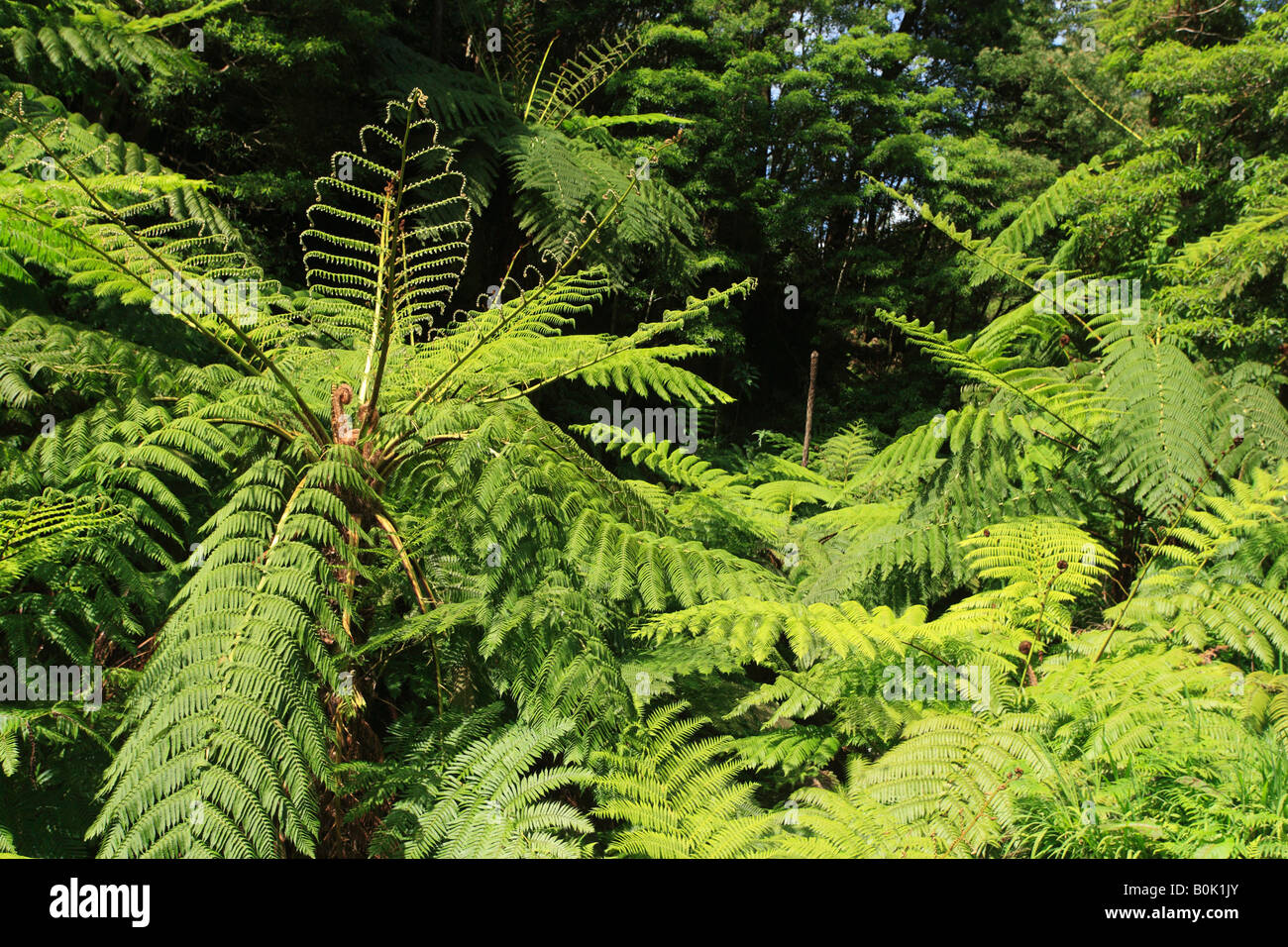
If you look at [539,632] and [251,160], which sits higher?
[251,160]

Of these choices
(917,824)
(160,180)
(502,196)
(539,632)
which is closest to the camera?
(917,824)

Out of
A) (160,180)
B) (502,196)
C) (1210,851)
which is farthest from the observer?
(502,196)

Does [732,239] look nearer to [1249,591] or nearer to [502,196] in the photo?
[502,196]

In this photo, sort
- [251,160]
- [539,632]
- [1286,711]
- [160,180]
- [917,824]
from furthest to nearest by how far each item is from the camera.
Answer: [251,160] → [160,180] → [1286,711] → [539,632] → [917,824]

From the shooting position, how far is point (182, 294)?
63.9 inches

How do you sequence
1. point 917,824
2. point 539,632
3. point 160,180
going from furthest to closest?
point 160,180 → point 539,632 → point 917,824

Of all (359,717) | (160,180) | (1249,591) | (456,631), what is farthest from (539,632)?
(1249,591)

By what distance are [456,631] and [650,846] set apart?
58cm

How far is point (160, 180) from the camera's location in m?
1.91

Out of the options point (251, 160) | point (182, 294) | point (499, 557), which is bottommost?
point (499, 557)

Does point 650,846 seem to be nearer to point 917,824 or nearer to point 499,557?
point 917,824

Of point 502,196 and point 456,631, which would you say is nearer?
point 456,631

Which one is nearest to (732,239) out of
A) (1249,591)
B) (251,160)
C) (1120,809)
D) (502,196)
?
(502,196)

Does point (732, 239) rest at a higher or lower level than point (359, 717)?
higher
